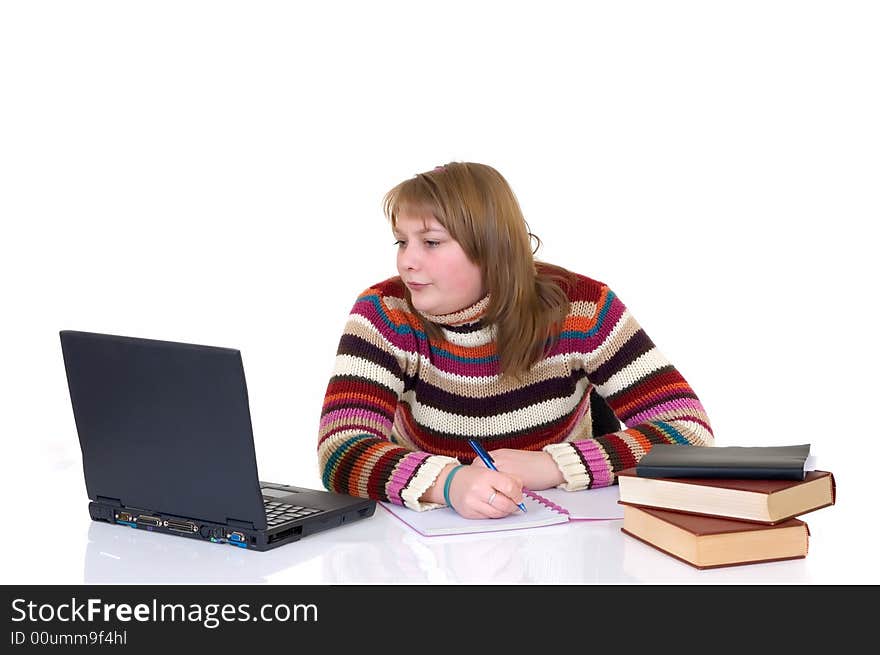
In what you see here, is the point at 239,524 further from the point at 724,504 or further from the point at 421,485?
the point at 724,504

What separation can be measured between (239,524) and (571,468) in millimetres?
599

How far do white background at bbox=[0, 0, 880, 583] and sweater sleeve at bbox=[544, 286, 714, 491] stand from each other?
1.47m

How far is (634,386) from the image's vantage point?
7.16 ft

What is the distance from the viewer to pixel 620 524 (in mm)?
1659

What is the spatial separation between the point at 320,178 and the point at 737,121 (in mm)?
1462

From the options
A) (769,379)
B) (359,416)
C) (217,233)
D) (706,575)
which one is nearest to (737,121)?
(769,379)

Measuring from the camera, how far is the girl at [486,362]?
1955 millimetres

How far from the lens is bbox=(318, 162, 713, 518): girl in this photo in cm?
196

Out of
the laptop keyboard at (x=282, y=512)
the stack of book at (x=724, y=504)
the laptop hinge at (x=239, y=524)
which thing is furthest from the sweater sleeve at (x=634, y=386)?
the laptop hinge at (x=239, y=524)

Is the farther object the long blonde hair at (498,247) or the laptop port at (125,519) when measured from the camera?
the long blonde hair at (498,247)

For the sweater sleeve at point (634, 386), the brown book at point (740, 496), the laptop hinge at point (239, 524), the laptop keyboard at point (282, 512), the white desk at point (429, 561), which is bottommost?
the white desk at point (429, 561)

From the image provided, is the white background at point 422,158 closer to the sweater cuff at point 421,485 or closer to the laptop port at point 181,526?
the sweater cuff at point 421,485

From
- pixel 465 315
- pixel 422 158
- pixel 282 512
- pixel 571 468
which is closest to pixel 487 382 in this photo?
pixel 465 315

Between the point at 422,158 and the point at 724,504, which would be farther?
the point at 422,158
